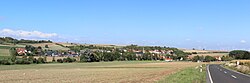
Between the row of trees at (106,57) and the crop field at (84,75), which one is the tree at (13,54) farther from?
the crop field at (84,75)

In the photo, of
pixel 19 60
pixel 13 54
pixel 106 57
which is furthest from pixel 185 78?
pixel 106 57

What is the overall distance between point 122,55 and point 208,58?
151 ft

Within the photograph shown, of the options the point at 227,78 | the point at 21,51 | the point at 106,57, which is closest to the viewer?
the point at 227,78

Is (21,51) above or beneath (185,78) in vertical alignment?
above

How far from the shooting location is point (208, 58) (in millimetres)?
192250

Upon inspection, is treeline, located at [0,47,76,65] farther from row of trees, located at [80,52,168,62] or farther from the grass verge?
the grass verge

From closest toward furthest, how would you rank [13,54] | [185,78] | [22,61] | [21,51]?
1. [185,78]
2. [22,61]
3. [13,54]
4. [21,51]

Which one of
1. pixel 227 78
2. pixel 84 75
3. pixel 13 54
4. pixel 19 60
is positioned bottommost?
pixel 227 78

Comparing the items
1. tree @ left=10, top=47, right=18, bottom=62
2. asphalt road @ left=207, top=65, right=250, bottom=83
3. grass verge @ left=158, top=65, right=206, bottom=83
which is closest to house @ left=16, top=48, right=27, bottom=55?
tree @ left=10, top=47, right=18, bottom=62

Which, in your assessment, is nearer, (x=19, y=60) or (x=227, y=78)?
(x=227, y=78)

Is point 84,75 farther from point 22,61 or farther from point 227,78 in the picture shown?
point 22,61

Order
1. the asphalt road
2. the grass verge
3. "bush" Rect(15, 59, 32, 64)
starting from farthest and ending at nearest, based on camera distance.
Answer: "bush" Rect(15, 59, 32, 64), the asphalt road, the grass verge

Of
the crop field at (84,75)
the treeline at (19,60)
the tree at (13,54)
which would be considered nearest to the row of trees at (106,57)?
the treeline at (19,60)

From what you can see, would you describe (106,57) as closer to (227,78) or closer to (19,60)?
(19,60)
